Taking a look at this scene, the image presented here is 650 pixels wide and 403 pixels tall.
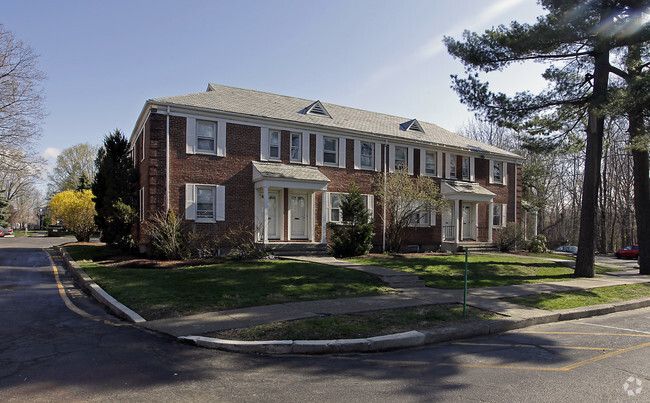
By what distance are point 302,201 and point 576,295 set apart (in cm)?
1202

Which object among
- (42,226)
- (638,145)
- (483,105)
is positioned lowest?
Result: (42,226)

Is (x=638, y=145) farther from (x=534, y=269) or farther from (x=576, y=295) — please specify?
(x=576, y=295)

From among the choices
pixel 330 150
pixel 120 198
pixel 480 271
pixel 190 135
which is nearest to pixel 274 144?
pixel 330 150

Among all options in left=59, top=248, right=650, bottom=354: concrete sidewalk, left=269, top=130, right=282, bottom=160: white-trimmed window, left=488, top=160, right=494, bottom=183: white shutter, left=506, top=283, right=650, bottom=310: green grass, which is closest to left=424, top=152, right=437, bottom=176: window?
left=488, top=160, right=494, bottom=183: white shutter

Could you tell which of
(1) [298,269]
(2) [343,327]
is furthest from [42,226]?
(2) [343,327]

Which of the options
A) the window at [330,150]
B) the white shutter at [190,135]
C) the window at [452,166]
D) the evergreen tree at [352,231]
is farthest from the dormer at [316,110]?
the window at [452,166]

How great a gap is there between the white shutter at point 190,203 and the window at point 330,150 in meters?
6.61

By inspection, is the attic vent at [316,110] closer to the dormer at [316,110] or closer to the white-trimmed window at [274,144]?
the dormer at [316,110]

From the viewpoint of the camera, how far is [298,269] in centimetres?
1314

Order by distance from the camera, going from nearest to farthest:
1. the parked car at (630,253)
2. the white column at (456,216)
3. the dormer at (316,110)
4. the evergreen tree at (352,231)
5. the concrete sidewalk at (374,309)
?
the concrete sidewalk at (374,309)
the evergreen tree at (352,231)
the dormer at (316,110)
the white column at (456,216)
the parked car at (630,253)

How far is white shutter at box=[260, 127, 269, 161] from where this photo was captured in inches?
754

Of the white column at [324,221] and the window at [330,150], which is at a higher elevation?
the window at [330,150]

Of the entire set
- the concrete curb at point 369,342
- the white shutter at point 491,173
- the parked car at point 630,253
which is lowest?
the parked car at point 630,253

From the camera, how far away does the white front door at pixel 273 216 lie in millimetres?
19359
